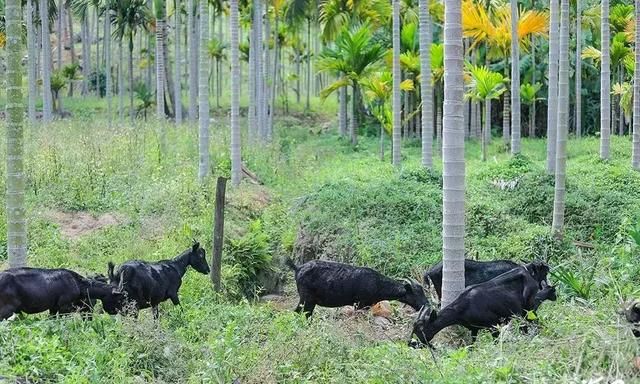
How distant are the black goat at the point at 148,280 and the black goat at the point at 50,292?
0.35 m

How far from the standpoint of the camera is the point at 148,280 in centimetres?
1240

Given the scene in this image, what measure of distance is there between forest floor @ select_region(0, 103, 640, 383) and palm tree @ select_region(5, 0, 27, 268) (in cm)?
108

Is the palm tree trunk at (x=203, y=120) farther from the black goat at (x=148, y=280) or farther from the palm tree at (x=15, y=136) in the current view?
the palm tree at (x=15, y=136)

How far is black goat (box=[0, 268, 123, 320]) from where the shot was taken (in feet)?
34.7

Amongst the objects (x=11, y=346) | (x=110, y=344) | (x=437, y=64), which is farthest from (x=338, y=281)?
(x=437, y=64)

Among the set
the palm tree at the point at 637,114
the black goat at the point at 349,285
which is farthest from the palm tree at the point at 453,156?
the palm tree at the point at 637,114

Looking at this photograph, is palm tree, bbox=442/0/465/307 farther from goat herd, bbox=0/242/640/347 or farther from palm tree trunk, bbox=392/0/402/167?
palm tree trunk, bbox=392/0/402/167

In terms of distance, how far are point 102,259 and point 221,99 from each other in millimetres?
43513

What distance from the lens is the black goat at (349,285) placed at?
13.1m

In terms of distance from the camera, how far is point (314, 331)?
10.8 m

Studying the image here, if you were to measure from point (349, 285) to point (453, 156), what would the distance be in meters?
2.95

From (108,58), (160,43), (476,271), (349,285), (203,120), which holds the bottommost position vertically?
(349,285)

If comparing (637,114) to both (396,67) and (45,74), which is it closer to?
(396,67)

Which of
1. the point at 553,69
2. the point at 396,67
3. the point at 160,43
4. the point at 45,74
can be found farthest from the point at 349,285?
the point at 45,74
